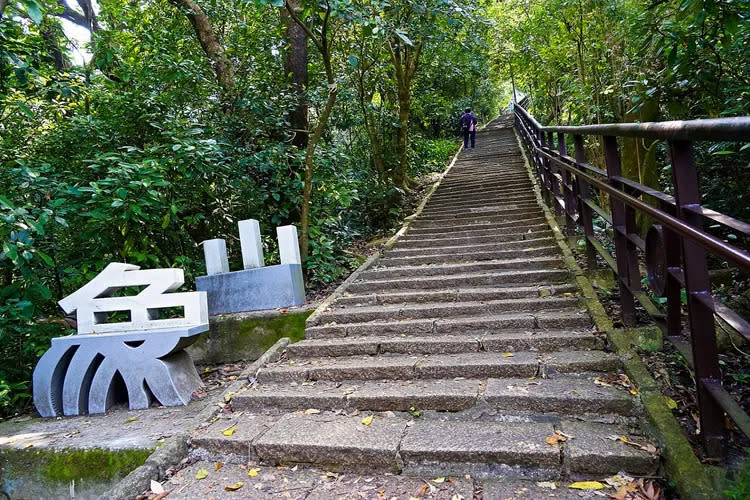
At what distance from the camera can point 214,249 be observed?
521 cm

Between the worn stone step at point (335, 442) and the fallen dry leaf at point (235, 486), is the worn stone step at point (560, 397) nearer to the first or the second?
the worn stone step at point (335, 442)

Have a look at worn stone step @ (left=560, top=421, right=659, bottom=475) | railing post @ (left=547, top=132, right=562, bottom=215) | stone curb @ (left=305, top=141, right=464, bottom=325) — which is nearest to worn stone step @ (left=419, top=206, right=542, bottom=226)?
stone curb @ (left=305, top=141, right=464, bottom=325)

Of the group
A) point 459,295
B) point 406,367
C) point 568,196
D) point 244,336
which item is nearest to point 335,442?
point 406,367

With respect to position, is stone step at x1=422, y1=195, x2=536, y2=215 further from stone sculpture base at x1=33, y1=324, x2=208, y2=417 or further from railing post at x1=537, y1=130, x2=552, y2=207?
stone sculpture base at x1=33, y1=324, x2=208, y2=417

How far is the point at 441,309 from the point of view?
428 centimetres

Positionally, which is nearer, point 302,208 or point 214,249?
point 214,249

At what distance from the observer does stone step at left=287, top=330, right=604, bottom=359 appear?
3.32m

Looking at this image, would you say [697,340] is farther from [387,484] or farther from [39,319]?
[39,319]

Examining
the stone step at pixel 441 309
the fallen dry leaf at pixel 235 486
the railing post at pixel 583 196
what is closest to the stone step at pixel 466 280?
the stone step at pixel 441 309

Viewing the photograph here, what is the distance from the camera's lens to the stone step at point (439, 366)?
3016 millimetres

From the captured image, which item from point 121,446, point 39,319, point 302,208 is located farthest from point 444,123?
point 121,446

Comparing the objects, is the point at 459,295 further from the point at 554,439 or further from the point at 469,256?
the point at 554,439

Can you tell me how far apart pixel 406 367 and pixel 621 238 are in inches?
64.9

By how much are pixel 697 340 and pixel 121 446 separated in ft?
11.0
